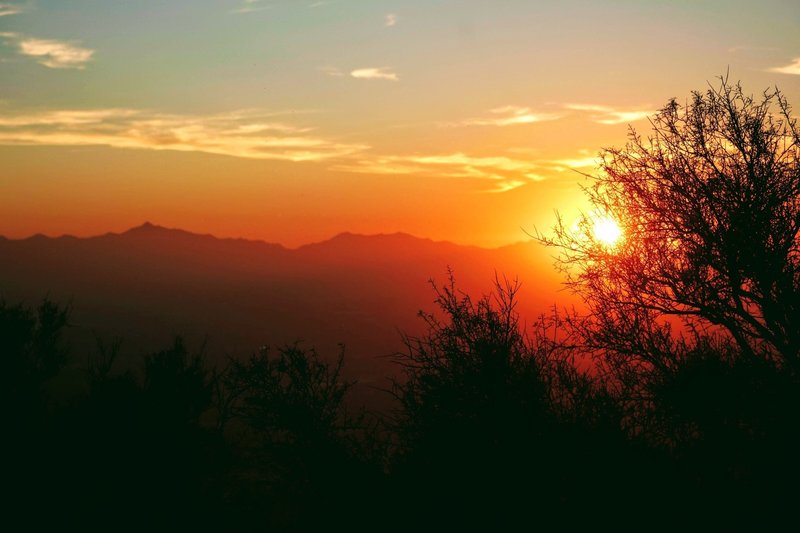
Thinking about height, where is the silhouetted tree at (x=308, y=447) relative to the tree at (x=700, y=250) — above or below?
below

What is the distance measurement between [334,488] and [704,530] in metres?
7.52

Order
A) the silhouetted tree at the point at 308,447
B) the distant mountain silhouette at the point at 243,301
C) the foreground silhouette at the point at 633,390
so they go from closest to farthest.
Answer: the foreground silhouette at the point at 633,390
the silhouetted tree at the point at 308,447
the distant mountain silhouette at the point at 243,301

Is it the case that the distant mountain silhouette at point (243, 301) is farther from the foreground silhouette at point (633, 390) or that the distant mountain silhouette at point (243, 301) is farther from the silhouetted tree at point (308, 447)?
the foreground silhouette at point (633, 390)

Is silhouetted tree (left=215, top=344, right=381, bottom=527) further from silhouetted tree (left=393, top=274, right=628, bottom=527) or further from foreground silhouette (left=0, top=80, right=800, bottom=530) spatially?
silhouetted tree (left=393, top=274, right=628, bottom=527)

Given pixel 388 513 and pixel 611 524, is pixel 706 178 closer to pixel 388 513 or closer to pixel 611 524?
pixel 611 524

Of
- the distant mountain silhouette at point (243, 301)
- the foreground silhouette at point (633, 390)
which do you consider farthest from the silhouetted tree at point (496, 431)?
the distant mountain silhouette at point (243, 301)

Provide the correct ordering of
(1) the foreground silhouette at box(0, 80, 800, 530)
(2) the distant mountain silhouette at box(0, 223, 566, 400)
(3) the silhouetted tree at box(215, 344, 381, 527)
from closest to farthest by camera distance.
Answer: (1) the foreground silhouette at box(0, 80, 800, 530) < (3) the silhouetted tree at box(215, 344, 381, 527) < (2) the distant mountain silhouette at box(0, 223, 566, 400)

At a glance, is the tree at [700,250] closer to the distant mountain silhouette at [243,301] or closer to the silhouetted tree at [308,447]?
the silhouetted tree at [308,447]

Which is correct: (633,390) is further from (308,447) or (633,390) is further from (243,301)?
(243,301)

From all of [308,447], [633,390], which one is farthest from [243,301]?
[633,390]

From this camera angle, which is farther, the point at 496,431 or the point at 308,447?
the point at 308,447


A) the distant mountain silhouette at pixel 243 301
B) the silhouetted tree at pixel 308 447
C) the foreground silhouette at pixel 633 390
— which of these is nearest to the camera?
the foreground silhouette at pixel 633 390

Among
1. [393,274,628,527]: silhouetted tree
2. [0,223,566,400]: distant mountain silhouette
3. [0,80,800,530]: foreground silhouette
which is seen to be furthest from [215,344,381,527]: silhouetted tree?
[0,223,566,400]: distant mountain silhouette

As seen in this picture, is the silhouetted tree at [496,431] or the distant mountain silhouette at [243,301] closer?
the silhouetted tree at [496,431]
